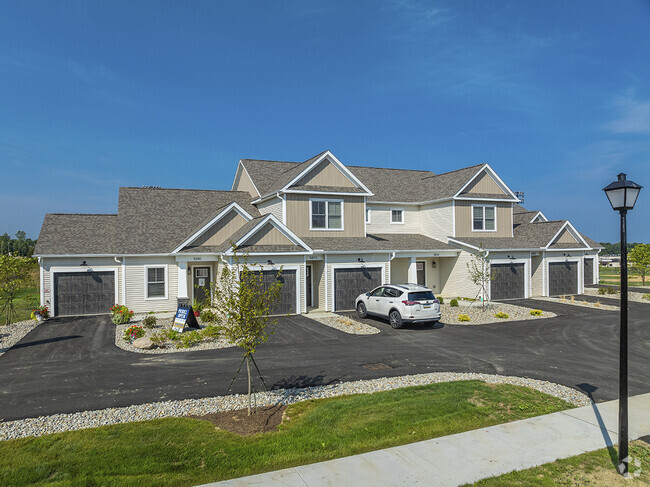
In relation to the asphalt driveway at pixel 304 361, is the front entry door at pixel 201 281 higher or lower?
higher

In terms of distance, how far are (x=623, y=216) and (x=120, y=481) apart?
8.69 meters

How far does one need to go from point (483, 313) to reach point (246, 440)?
17.6m

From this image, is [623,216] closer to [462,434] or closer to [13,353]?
[462,434]

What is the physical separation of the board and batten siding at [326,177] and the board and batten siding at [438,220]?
7.01 m

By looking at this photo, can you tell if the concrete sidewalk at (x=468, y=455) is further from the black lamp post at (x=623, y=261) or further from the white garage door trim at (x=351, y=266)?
the white garage door trim at (x=351, y=266)

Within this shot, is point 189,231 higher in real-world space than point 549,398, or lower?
higher

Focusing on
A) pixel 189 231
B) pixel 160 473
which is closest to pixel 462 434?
pixel 160 473

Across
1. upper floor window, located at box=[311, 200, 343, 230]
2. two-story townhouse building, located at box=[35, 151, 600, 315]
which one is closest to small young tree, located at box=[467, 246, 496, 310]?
two-story townhouse building, located at box=[35, 151, 600, 315]

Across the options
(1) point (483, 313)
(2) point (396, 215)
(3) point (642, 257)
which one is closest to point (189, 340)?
(1) point (483, 313)

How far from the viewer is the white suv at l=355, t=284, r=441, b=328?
1847 cm

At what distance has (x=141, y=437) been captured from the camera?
7.89m

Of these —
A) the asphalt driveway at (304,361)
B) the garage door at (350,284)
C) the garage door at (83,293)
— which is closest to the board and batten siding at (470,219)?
the garage door at (350,284)

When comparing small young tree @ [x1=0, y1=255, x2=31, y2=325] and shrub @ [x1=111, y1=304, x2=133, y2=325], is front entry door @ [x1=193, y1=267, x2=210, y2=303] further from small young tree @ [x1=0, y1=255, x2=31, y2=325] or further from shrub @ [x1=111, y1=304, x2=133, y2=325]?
small young tree @ [x1=0, y1=255, x2=31, y2=325]

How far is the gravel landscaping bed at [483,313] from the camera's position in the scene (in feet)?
68.5
